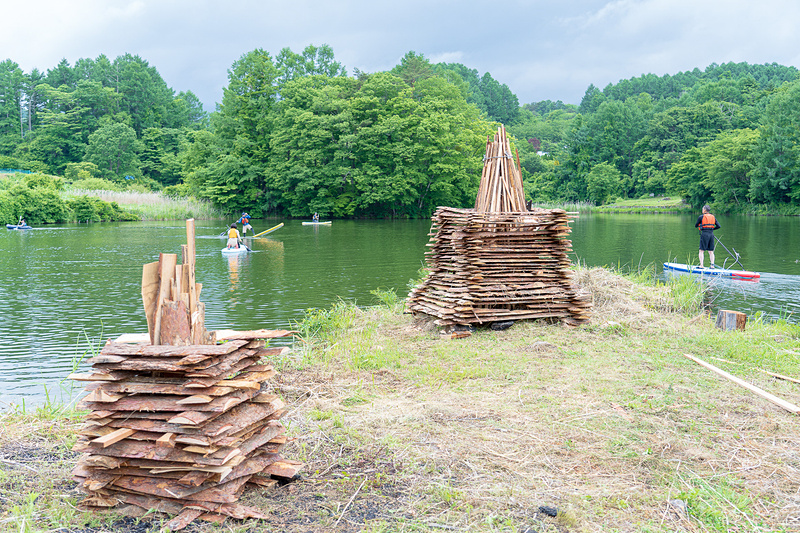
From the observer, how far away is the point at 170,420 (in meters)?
3.50

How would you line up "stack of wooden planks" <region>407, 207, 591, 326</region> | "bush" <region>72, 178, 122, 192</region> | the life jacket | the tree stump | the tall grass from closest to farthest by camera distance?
"stack of wooden planks" <region>407, 207, 591, 326</region> → the tree stump → the life jacket → the tall grass → "bush" <region>72, 178, 122, 192</region>

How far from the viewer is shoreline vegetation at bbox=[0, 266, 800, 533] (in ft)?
12.0

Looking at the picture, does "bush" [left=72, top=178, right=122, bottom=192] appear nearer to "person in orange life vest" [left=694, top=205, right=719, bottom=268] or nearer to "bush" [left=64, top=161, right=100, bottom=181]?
"bush" [left=64, top=161, right=100, bottom=181]

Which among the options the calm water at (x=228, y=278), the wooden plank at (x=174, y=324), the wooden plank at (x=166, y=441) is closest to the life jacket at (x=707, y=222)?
the calm water at (x=228, y=278)

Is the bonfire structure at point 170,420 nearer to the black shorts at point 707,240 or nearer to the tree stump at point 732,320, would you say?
the tree stump at point 732,320

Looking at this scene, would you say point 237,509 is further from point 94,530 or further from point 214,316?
point 214,316

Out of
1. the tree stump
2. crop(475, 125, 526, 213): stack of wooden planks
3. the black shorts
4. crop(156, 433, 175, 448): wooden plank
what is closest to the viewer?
crop(156, 433, 175, 448): wooden plank

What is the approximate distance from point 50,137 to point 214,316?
78.9 meters

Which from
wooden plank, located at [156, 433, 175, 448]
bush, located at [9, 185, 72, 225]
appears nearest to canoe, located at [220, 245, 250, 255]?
wooden plank, located at [156, 433, 175, 448]

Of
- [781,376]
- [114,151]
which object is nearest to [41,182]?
[114,151]

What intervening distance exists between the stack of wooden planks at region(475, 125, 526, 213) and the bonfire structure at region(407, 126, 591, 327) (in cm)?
9

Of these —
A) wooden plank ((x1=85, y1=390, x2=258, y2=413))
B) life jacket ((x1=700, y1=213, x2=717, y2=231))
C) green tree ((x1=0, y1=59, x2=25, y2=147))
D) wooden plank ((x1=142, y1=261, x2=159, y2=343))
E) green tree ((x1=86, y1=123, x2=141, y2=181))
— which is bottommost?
wooden plank ((x1=85, y1=390, x2=258, y2=413))

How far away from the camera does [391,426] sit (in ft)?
16.8

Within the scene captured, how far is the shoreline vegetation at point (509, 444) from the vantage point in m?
3.66
